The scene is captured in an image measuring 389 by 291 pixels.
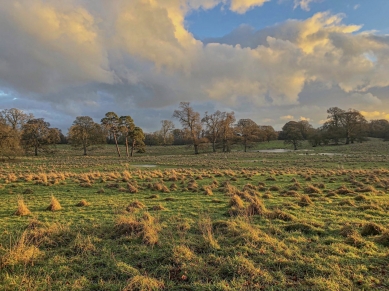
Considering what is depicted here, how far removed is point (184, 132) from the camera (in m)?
63.9

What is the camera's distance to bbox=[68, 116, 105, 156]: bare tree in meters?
60.0

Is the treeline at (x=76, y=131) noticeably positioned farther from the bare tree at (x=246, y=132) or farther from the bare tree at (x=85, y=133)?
the bare tree at (x=246, y=132)

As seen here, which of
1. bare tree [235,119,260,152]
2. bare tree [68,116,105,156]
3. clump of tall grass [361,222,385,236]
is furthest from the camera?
bare tree [235,119,260,152]

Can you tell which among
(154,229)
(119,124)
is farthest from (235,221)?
(119,124)

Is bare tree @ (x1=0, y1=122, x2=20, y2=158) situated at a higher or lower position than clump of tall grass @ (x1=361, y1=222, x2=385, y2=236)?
higher

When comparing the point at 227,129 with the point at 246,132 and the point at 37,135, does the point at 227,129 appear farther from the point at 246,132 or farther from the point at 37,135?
the point at 37,135

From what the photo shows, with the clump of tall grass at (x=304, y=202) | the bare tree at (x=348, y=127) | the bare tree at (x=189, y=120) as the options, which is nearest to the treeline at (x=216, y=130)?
the bare tree at (x=189, y=120)

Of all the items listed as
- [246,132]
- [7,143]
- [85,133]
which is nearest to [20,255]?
[7,143]

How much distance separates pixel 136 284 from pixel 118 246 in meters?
2.11

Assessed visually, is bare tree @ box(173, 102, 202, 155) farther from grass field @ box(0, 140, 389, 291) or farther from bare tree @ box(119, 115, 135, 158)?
grass field @ box(0, 140, 389, 291)

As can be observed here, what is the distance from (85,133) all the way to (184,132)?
25.7m

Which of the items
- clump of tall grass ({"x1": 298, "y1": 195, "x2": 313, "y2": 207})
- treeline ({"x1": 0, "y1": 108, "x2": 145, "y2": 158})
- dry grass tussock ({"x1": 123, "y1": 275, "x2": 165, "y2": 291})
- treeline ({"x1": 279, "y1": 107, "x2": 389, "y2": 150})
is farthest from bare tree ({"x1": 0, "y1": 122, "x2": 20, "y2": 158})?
treeline ({"x1": 279, "y1": 107, "x2": 389, "y2": 150})

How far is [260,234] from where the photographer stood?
7137mm

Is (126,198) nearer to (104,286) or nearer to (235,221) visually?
(235,221)
